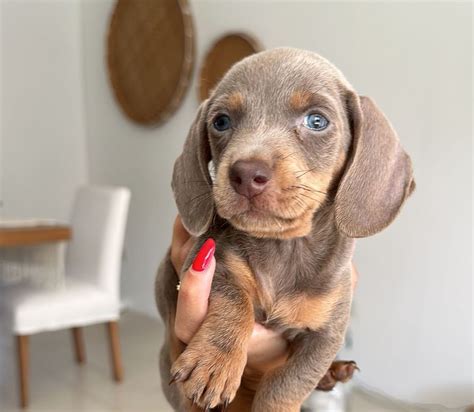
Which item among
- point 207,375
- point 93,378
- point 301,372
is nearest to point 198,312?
point 207,375

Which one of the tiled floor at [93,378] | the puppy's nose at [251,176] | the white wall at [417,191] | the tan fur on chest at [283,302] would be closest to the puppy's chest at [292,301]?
the tan fur on chest at [283,302]

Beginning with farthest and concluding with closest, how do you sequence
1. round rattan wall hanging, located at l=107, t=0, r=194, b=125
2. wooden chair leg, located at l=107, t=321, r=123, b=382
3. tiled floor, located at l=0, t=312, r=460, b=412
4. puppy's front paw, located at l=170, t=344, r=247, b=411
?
round rattan wall hanging, located at l=107, t=0, r=194, b=125 → wooden chair leg, located at l=107, t=321, r=123, b=382 → tiled floor, located at l=0, t=312, r=460, b=412 → puppy's front paw, located at l=170, t=344, r=247, b=411

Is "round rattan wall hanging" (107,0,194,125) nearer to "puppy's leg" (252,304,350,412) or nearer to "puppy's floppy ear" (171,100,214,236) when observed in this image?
"puppy's floppy ear" (171,100,214,236)

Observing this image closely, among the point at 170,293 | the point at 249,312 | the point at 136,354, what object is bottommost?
the point at 136,354

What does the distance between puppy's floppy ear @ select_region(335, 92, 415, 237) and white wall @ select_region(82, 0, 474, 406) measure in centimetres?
169

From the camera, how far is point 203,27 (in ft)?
13.7

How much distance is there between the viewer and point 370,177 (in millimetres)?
1002

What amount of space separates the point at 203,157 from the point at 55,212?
4963 mm

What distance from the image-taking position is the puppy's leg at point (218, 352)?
0.82 meters

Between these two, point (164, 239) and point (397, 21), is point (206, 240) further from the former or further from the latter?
point (164, 239)

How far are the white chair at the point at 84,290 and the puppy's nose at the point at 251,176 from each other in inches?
110

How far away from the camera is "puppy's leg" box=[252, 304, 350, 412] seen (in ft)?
3.31

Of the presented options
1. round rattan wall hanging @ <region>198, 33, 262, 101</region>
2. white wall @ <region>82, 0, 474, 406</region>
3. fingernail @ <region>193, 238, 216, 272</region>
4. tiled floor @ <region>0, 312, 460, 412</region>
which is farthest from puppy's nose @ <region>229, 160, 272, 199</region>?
round rattan wall hanging @ <region>198, 33, 262, 101</region>

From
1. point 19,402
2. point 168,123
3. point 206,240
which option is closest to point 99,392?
point 19,402
